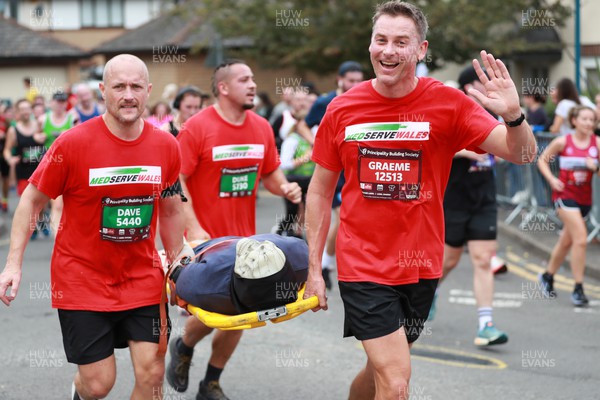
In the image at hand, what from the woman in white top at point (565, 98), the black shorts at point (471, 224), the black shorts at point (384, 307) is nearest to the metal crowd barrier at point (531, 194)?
the woman in white top at point (565, 98)

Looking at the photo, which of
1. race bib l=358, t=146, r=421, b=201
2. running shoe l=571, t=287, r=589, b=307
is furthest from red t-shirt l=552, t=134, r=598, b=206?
race bib l=358, t=146, r=421, b=201

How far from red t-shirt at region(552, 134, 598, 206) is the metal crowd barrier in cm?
302

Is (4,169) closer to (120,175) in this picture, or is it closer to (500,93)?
(120,175)

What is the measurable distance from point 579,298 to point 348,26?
18953mm

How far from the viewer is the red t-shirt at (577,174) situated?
34.5 feet

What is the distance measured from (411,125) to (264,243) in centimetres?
90

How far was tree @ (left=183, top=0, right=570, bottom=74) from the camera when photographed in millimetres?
26159

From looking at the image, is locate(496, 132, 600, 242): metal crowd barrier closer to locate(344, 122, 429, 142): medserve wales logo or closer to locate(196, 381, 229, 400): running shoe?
locate(196, 381, 229, 400): running shoe

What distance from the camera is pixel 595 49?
73.3 feet

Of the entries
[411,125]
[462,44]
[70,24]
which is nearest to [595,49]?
[462,44]

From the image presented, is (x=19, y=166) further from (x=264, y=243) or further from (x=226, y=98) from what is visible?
(x=264, y=243)

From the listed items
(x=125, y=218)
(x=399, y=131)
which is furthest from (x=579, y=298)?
(x=125, y=218)

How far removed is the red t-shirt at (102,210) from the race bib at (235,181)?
5.03 ft

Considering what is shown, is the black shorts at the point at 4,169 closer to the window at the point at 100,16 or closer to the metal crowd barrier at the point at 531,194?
the metal crowd barrier at the point at 531,194
